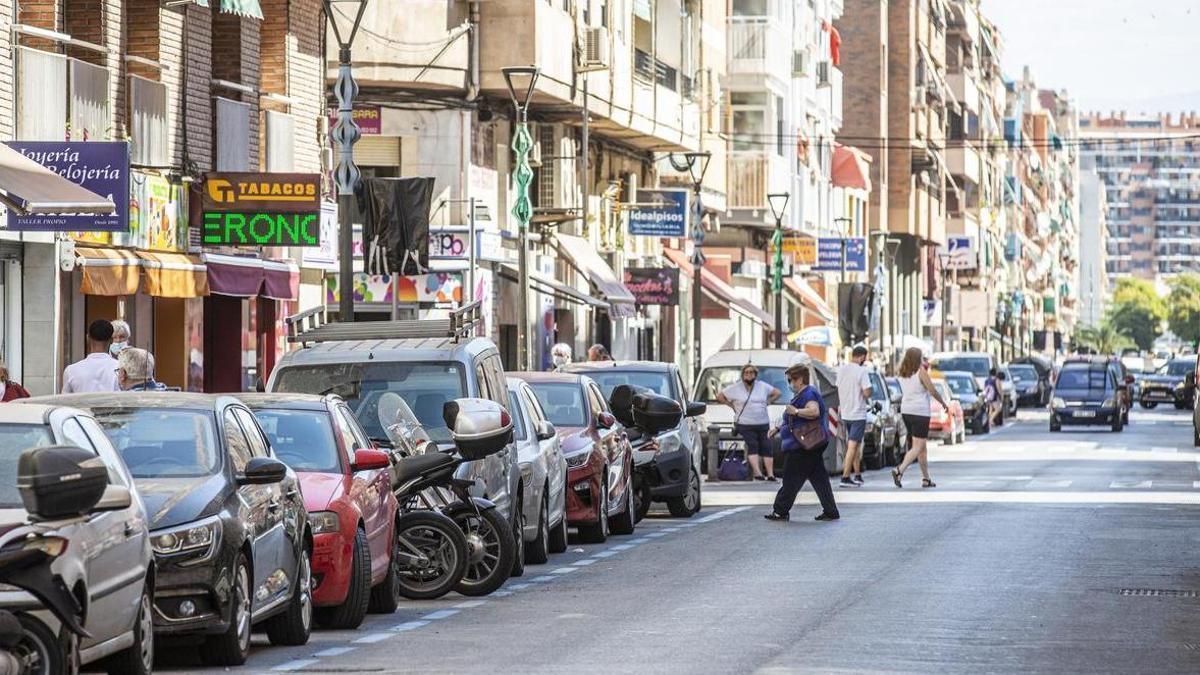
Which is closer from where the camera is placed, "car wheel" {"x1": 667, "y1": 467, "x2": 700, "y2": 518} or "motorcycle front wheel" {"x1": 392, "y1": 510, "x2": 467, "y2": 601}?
"motorcycle front wheel" {"x1": 392, "y1": 510, "x2": 467, "y2": 601}

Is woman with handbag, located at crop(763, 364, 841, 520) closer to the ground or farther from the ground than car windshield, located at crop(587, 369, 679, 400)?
closer to the ground

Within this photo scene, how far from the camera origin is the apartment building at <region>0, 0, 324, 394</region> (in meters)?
26.9

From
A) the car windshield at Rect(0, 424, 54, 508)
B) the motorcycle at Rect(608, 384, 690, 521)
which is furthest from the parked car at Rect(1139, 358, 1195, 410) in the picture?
the car windshield at Rect(0, 424, 54, 508)

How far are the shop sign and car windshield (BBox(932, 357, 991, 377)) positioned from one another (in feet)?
67.0

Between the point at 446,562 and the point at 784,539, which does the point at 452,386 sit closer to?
the point at 446,562

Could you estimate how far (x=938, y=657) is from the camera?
1343 cm

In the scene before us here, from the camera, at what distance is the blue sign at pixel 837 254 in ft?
240

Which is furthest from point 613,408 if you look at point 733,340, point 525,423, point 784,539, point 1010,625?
point 733,340

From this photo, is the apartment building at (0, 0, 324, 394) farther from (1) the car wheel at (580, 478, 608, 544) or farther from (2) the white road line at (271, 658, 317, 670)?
(2) the white road line at (271, 658, 317, 670)

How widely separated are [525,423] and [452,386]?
2.34 metres

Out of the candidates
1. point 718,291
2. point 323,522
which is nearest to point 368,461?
point 323,522

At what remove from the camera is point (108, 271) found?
28.2 m

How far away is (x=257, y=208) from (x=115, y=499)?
20.4 m

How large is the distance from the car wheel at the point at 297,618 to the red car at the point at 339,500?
63cm
